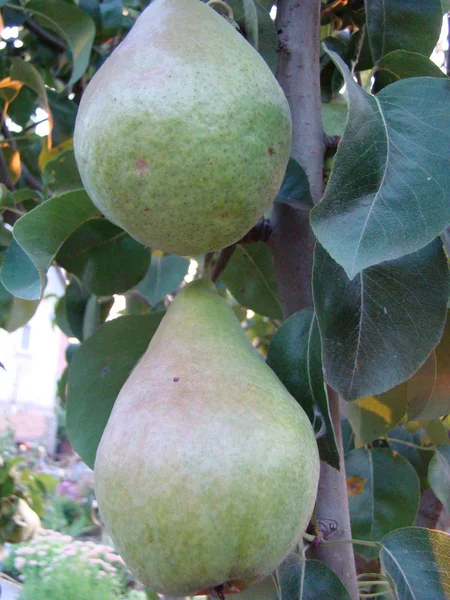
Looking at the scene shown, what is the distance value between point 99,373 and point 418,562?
44 cm

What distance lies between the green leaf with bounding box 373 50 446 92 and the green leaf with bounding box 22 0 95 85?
19.6 inches

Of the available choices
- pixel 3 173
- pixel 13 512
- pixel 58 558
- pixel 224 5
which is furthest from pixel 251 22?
pixel 58 558

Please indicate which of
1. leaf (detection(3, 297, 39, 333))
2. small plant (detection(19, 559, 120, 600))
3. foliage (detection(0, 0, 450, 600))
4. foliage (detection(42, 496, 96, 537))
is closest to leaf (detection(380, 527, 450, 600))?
foliage (detection(0, 0, 450, 600))

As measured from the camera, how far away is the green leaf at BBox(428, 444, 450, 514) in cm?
98

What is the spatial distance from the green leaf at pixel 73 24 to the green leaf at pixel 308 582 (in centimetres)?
79

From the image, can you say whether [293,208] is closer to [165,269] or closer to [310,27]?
[310,27]

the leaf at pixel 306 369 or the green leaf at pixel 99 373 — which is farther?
the green leaf at pixel 99 373

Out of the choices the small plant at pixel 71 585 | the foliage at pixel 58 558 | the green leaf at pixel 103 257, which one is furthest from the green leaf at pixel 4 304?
the foliage at pixel 58 558

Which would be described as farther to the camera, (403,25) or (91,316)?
(91,316)

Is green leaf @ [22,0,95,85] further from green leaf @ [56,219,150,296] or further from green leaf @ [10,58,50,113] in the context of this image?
green leaf @ [56,219,150,296]

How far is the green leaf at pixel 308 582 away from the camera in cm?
66

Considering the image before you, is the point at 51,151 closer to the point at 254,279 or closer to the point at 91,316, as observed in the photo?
the point at 91,316

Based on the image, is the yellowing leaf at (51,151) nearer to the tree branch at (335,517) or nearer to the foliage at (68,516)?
the tree branch at (335,517)

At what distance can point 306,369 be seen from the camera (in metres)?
0.66
